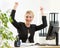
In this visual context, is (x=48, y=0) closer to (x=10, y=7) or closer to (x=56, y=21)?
(x=56, y=21)

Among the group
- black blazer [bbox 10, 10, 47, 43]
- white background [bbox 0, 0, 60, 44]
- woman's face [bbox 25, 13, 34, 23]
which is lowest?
black blazer [bbox 10, 10, 47, 43]

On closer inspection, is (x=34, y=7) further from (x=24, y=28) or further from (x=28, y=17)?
(x=24, y=28)

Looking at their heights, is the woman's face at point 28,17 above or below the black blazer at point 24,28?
above

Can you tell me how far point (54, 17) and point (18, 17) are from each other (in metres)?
0.54

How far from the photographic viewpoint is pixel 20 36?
236 centimetres

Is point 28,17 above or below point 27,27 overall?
above

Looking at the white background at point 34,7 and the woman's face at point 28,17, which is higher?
the white background at point 34,7

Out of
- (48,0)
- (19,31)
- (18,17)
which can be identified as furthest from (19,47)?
(48,0)

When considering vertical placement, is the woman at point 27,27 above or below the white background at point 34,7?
below

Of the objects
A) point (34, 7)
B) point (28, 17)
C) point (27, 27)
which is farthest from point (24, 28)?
point (34, 7)

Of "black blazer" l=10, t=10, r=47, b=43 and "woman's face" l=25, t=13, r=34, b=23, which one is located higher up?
"woman's face" l=25, t=13, r=34, b=23

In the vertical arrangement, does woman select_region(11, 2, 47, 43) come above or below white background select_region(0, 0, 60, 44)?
below

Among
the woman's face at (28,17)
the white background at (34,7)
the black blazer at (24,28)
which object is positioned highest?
the white background at (34,7)

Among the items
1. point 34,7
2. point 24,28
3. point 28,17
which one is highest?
point 34,7
